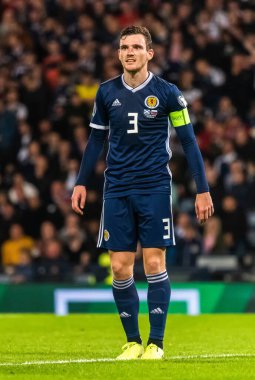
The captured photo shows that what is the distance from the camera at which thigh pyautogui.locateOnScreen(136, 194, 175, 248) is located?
26.8ft

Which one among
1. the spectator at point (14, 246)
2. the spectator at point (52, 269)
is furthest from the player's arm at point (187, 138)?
the spectator at point (14, 246)

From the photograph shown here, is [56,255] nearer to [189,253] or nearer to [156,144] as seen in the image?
[189,253]

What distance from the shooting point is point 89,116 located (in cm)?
1933

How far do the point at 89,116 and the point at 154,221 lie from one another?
11254 mm

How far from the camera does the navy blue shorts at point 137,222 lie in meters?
8.19

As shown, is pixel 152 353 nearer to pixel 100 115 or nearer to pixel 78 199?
pixel 78 199

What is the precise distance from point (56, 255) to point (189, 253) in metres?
1.91

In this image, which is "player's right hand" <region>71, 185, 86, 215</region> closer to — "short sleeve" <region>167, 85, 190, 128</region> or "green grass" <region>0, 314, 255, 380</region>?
"short sleeve" <region>167, 85, 190, 128</region>

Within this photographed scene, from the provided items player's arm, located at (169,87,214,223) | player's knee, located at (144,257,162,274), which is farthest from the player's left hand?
player's knee, located at (144,257,162,274)

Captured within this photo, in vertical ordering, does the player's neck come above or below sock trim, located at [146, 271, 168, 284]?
above

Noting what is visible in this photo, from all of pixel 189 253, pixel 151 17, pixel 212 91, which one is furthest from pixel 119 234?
pixel 151 17

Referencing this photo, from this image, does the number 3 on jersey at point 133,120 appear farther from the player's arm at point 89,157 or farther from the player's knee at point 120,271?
the player's knee at point 120,271

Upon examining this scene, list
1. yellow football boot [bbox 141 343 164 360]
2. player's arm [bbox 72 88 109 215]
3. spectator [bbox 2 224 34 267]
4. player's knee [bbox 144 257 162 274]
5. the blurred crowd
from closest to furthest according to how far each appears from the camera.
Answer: yellow football boot [bbox 141 343 164 360], player's knee [bbox 144 257 162 274], player's arm [bbox 72 88 109 215], the blurred crowd, spectator [bbox 2 224 34 267]

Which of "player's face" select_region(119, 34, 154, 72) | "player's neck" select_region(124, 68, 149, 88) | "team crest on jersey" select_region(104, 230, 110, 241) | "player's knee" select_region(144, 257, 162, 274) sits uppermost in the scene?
"player's face" select_region(119, 34, 154, 72)
